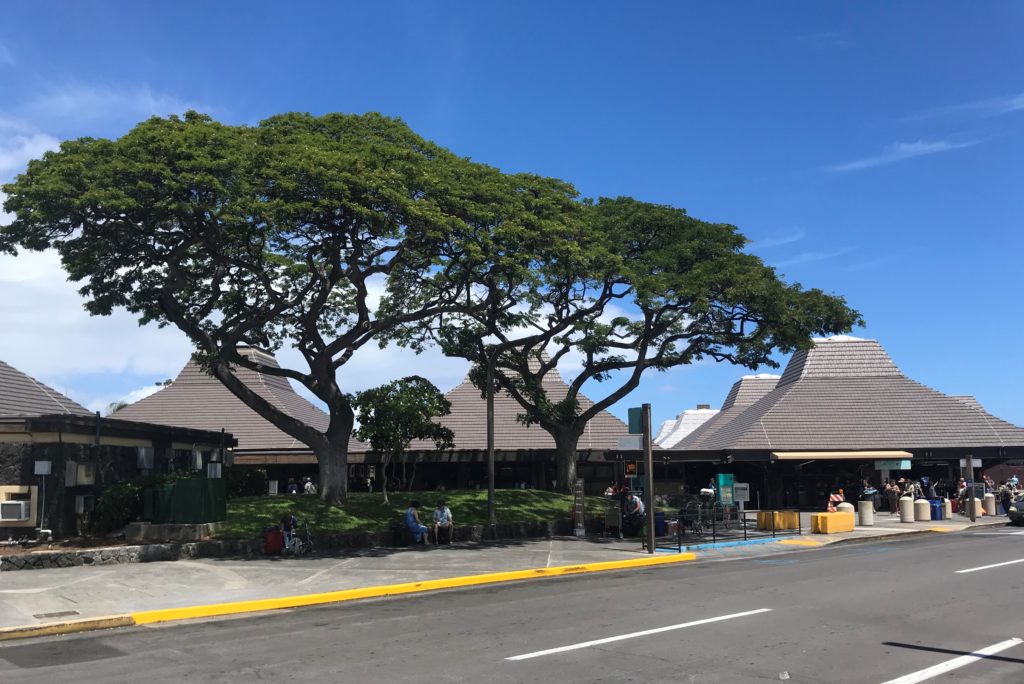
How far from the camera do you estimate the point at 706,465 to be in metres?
47.5

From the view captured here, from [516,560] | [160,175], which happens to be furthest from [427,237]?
[516,560]

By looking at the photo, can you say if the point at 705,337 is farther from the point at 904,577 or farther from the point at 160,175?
the point at 160,175

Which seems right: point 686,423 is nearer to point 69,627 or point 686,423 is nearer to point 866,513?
point 866,513

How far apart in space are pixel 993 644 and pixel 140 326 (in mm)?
25722

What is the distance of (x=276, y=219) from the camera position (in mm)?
22344

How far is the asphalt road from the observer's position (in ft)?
32.7

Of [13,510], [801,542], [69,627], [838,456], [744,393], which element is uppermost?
[744,393]

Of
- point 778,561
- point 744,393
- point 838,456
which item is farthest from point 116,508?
point 744,393

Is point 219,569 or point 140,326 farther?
point 140,326

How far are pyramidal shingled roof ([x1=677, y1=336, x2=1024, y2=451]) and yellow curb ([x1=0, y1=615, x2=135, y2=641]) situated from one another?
31501mm

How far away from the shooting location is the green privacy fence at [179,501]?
2311 centimetres

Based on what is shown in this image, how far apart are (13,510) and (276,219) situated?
9.43 metres

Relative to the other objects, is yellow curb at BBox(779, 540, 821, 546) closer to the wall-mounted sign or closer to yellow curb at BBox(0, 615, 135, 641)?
the wall-mounted sign

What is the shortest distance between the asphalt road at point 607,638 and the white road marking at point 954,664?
0.03m
